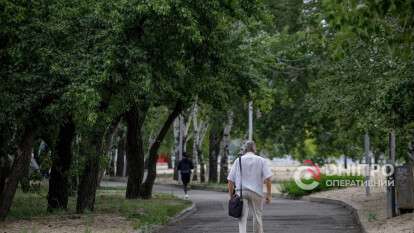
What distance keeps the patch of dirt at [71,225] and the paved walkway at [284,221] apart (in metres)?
1.18

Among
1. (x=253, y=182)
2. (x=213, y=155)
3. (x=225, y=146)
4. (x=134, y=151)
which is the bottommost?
(x=253, y=182)

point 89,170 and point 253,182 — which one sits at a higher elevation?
point 89,170

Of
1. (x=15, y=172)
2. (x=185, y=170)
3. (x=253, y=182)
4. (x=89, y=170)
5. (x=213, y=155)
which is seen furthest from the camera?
(x=213, y=155)

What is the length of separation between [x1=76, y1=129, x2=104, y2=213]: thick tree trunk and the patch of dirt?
158 centimetres

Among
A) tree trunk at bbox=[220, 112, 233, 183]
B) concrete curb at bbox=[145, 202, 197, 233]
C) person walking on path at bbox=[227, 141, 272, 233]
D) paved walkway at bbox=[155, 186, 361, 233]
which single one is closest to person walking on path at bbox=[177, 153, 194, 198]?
paved walkway at bbox=[155, 186, 361, 233]

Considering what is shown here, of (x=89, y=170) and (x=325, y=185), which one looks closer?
(x=89, y=170)

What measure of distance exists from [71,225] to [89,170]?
419cm

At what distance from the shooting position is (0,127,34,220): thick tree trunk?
19.0 metres

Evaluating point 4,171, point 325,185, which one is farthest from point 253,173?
point 325,185

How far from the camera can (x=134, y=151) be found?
28.6m

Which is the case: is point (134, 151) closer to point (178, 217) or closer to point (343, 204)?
point (178, 217)

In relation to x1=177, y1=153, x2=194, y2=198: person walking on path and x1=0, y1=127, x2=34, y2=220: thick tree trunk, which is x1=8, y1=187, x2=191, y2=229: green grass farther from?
x1=177, y1=153, x2=194, y2=198: person walking on path

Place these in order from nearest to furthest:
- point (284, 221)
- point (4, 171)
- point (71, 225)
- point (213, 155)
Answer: point (71, 225)
point (284, 221)
point (4, 171)
point (213, 155)

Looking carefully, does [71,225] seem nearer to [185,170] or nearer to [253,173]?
[253,173]
